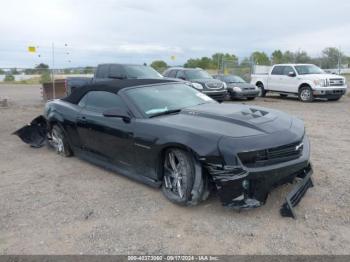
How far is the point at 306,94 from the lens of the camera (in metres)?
15.3

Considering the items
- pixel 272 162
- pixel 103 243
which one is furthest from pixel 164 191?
pixel 272 162

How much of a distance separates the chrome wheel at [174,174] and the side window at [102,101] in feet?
3.67

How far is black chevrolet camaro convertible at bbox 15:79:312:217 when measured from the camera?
3.50 meters

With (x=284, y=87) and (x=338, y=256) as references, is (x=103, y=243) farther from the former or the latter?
(x=284, y=87)

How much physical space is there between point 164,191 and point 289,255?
1694mm

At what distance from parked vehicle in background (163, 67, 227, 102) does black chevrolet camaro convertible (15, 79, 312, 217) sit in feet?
29.7

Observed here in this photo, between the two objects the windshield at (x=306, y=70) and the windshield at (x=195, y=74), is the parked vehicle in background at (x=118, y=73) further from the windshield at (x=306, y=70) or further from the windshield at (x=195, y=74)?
the windshield at (x=306, y=70)

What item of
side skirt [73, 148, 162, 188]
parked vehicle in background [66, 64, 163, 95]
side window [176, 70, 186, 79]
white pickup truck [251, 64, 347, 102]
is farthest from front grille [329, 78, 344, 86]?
side skirt [73, 148, 162, 188]

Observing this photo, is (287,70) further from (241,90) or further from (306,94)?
(241,90)

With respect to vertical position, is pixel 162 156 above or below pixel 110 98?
below

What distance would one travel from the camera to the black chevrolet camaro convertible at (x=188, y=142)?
11.5ft

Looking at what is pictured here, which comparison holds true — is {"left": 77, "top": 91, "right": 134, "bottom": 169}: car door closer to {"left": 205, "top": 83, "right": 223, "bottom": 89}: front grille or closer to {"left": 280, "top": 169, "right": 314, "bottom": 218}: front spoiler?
{"left": 280, "top": 169, "right": 314, "bottom": 218}: front spoiler

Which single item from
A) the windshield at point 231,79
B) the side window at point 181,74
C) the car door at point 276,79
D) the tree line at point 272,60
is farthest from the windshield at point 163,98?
the tree line at point 272,60

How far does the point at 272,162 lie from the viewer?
140 inches
